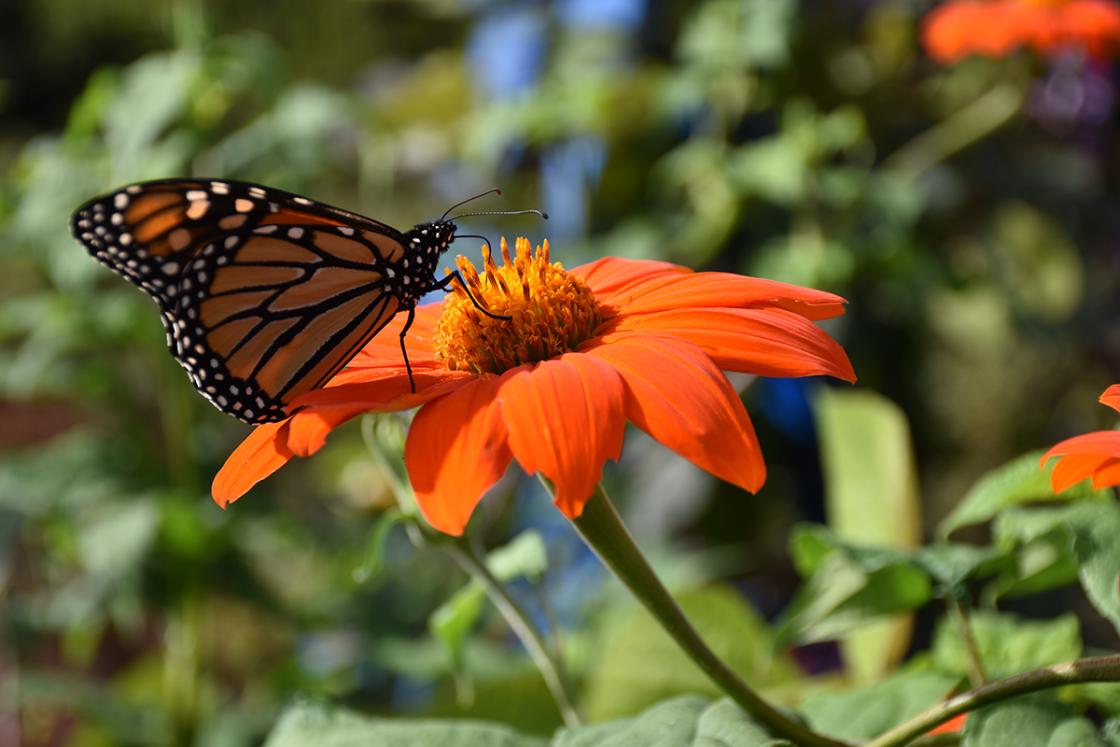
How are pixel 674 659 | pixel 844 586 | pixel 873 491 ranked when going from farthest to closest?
1. pixel 873 491
2. pixel 674 659
3. pixel 844 586

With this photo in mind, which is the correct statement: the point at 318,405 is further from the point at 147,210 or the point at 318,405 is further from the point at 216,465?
the point at 216,465

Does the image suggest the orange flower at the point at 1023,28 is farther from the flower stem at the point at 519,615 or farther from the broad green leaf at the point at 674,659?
the flower stem at the point at 519,615

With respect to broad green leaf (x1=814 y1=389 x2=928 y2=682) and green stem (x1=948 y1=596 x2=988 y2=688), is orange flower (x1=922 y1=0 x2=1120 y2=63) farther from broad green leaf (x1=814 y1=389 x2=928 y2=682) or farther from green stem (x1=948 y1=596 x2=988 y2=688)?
green stem (x1=948 y1=596 x2=988 y2=688)

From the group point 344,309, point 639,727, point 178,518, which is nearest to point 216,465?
point 178,518

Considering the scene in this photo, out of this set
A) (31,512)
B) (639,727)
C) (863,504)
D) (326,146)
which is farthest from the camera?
(326,146)

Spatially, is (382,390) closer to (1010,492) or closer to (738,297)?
(738,297)

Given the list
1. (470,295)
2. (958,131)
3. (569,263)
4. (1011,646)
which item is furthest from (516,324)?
(958,131)

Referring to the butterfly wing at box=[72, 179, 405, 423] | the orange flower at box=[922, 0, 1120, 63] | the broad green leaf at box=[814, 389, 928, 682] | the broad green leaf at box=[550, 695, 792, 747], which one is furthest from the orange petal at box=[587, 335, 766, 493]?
the orange flower at box=[922, 0, 1120, 63]
